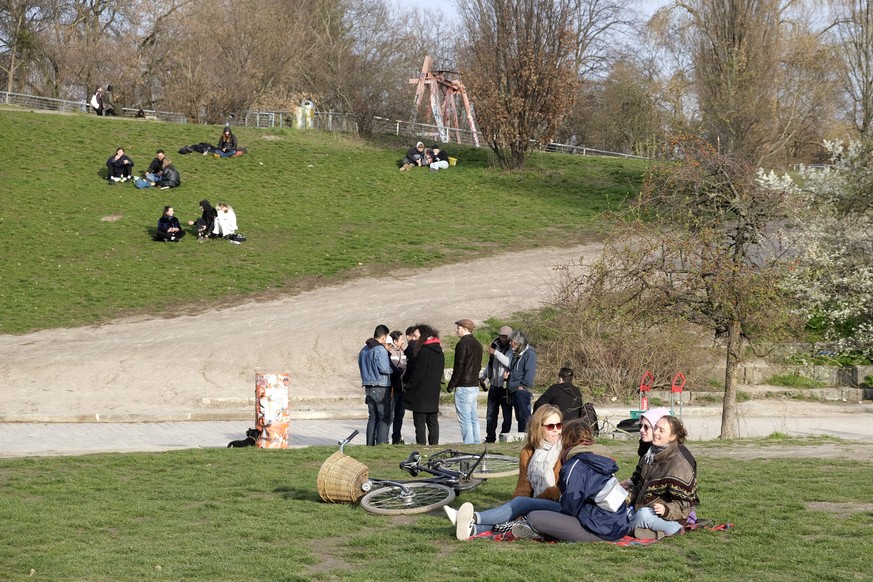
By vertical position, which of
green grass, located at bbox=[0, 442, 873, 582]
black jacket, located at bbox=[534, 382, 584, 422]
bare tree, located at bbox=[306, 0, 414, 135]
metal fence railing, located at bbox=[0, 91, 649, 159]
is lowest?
green grass, located at bbox=[0, 442, 873, 582]

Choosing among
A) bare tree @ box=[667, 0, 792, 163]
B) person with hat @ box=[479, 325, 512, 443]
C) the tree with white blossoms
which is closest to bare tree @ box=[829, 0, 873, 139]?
bare tree @ box=[667, 0, 792, 163]

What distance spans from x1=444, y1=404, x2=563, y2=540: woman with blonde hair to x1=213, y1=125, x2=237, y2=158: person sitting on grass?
113ft

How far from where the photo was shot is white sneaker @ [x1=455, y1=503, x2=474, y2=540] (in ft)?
26.9

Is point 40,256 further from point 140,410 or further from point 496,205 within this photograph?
point 496,205

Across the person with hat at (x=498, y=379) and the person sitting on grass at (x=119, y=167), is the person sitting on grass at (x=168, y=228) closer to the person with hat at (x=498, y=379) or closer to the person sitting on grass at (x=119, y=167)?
the person sitting on grass at (x=119, y=167)

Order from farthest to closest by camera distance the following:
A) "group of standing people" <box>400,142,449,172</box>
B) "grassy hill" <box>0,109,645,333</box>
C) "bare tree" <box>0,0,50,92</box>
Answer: "bare tree" <box>0,0,50,92</box> → "group of standing people" <box>400,142,449,172</box> → "grassy hill" <box>0,109,645,333</box>

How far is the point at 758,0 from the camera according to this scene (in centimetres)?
4241

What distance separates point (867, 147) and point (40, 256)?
21.8m

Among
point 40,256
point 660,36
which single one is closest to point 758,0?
point 660,36

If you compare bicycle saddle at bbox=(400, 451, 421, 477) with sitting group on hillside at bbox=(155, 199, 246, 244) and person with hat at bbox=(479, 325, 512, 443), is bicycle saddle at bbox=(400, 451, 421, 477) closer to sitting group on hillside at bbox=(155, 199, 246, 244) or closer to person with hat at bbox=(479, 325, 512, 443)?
person with hat at bbox=(479, 325, 512, 443)

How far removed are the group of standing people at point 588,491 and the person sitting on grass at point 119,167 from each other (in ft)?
101

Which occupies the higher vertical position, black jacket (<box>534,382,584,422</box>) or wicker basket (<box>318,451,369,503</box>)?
black jacket (<box>534,382,584,422</box>)

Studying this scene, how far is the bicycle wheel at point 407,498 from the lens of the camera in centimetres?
941

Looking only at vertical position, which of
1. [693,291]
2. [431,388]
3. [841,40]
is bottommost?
[431,388]
